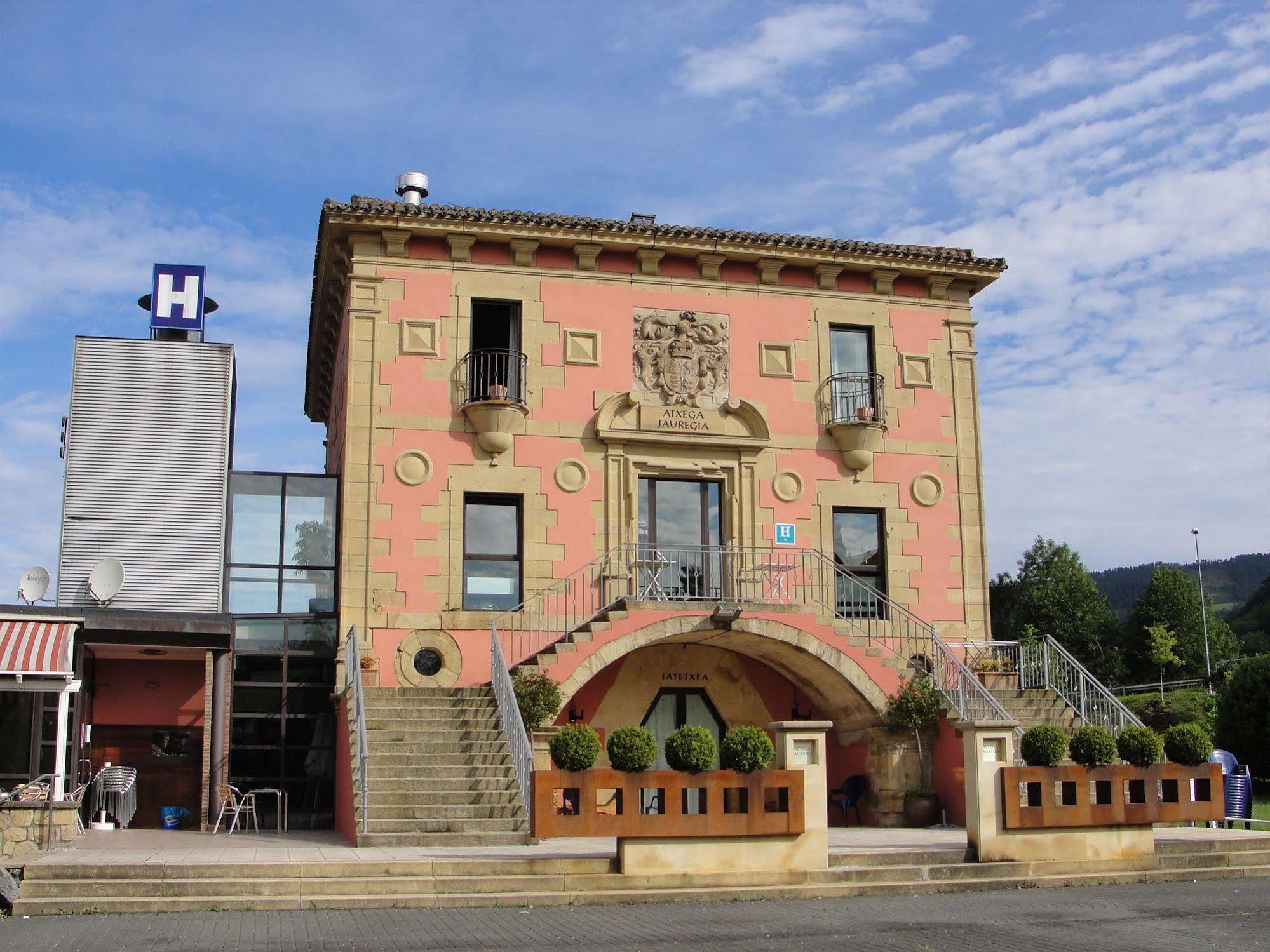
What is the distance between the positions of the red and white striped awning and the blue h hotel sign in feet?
17.5

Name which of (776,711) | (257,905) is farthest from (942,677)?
(257,905)

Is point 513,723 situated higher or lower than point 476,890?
higher

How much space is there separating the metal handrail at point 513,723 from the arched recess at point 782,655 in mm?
909

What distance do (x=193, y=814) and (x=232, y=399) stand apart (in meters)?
5.95

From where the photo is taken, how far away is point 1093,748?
40.8 ft

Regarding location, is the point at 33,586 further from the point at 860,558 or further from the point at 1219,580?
the point at 1219,580

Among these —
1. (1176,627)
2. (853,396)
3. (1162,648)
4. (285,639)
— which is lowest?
(285,639)

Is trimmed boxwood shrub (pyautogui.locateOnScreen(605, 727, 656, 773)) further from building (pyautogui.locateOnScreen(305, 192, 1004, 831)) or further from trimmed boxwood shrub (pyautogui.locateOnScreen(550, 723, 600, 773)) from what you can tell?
building (pyautogui.locateOnScreen(305, 192, 1004, 831))

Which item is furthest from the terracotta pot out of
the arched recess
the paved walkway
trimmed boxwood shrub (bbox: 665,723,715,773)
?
trimmed boxwood shrub (bbox: 665,723,715,773)

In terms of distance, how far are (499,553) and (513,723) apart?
438 cm

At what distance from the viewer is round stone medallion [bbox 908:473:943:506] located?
1939cm

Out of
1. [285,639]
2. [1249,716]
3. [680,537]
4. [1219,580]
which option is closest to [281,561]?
[285,639]

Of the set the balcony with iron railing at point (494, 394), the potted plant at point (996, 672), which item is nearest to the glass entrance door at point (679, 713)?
the potted plant at point (996, 672)

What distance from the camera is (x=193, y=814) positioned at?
17453mm
